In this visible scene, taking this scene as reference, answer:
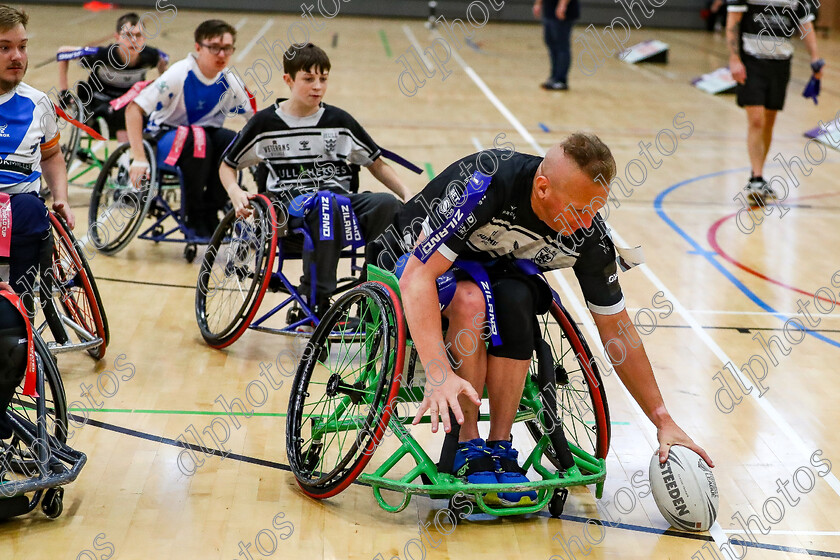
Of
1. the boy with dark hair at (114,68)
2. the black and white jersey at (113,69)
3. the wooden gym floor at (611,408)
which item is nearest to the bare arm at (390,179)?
the wooden gym floor at (611,408)

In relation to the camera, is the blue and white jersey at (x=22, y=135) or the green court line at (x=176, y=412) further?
the green court line at (x=176, y=412)

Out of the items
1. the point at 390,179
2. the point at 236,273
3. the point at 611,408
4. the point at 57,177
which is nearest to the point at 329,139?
the point at 390,179

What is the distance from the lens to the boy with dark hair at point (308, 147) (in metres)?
4.26

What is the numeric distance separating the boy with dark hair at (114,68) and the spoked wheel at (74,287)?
2.80 m

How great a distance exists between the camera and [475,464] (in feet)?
9.11

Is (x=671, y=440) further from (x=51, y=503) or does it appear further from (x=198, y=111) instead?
(x=198, y=111)

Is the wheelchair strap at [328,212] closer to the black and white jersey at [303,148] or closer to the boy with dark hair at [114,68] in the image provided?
the black and white jersey at [303,148]

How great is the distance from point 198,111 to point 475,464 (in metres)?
3.28

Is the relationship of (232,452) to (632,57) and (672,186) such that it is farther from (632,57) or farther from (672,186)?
(632,57)

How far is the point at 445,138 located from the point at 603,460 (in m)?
6.40

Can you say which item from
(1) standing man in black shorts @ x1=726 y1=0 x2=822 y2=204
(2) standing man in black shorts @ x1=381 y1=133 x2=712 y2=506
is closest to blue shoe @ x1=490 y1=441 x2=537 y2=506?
(2) standing man in black shorts @ x1=381 y1=133 x2=712 y2=506

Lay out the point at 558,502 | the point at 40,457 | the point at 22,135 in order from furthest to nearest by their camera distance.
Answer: the point at 22,135
the point at 558,502
the point at 40,457

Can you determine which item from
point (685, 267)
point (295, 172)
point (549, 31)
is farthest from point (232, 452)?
point (549, 31)

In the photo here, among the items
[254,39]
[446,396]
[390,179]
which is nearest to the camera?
[446,396]
